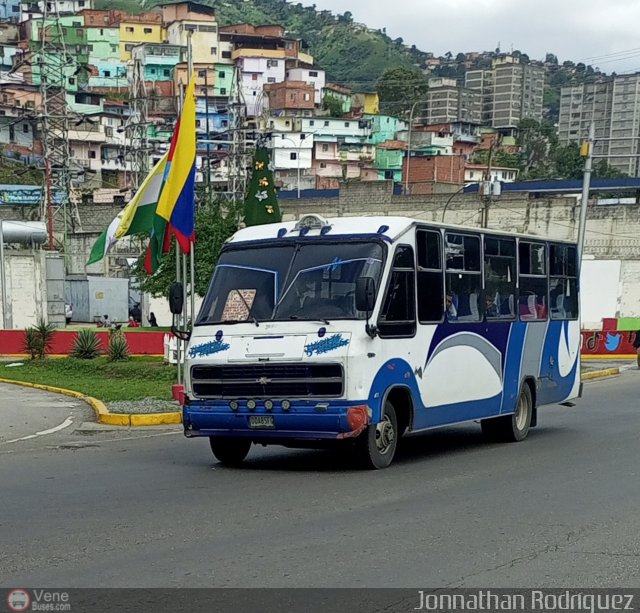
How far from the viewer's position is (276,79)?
5856 inches

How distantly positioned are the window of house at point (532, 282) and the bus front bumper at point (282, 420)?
192 inches

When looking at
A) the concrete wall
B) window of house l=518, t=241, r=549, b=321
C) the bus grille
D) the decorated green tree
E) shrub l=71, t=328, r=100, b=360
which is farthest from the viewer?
the concrete wall

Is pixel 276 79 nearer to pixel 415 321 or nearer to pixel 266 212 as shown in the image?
pixel 266 212

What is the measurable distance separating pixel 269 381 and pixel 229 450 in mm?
1571

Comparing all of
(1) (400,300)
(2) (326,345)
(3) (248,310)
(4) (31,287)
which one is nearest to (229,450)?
(3) (248,310)

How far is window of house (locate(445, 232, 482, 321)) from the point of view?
12.7 metres

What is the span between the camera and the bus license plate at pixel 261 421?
429 inches

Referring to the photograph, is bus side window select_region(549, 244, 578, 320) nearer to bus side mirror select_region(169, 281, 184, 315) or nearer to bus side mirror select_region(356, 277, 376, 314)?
bus side mirror select_region(356, 277, 376, 314)

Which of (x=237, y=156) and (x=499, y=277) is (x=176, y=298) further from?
(x=237, y=156)

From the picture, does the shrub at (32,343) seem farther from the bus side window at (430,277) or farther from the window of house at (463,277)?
the bus side window at (430,277)

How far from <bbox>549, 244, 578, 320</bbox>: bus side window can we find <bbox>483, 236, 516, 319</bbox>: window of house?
5.22ft

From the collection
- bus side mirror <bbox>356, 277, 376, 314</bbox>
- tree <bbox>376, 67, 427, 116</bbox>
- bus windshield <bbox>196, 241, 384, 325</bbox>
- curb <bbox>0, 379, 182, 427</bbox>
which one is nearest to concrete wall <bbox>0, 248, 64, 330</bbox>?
curb <bbox>0, 379, 182, 427</bbox>
